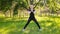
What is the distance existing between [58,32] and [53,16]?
89.5 inches

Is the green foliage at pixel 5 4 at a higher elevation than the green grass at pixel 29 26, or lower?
higher

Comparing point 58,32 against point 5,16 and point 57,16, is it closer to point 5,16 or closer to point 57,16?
point 57,16

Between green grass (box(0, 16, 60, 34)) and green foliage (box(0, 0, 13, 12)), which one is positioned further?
green foliage (box(0, 0, 13, 12))

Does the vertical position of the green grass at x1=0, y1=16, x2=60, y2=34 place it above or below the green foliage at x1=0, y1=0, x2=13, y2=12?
below

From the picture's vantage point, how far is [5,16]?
8148 mm

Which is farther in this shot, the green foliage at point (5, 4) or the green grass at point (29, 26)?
the green foliage at point (5, 4)

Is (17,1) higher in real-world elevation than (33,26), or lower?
higher

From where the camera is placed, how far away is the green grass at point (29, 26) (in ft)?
20.2

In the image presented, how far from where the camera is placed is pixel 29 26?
6.77 m

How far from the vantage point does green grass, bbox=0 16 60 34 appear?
616 cm

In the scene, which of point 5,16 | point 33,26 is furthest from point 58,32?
point 5,16

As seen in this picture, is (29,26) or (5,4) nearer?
(29,26)

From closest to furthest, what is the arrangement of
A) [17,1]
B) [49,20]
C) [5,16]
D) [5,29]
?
[5,29], [17,1], [49,20], [5,16]

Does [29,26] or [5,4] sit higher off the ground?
[5,4]
